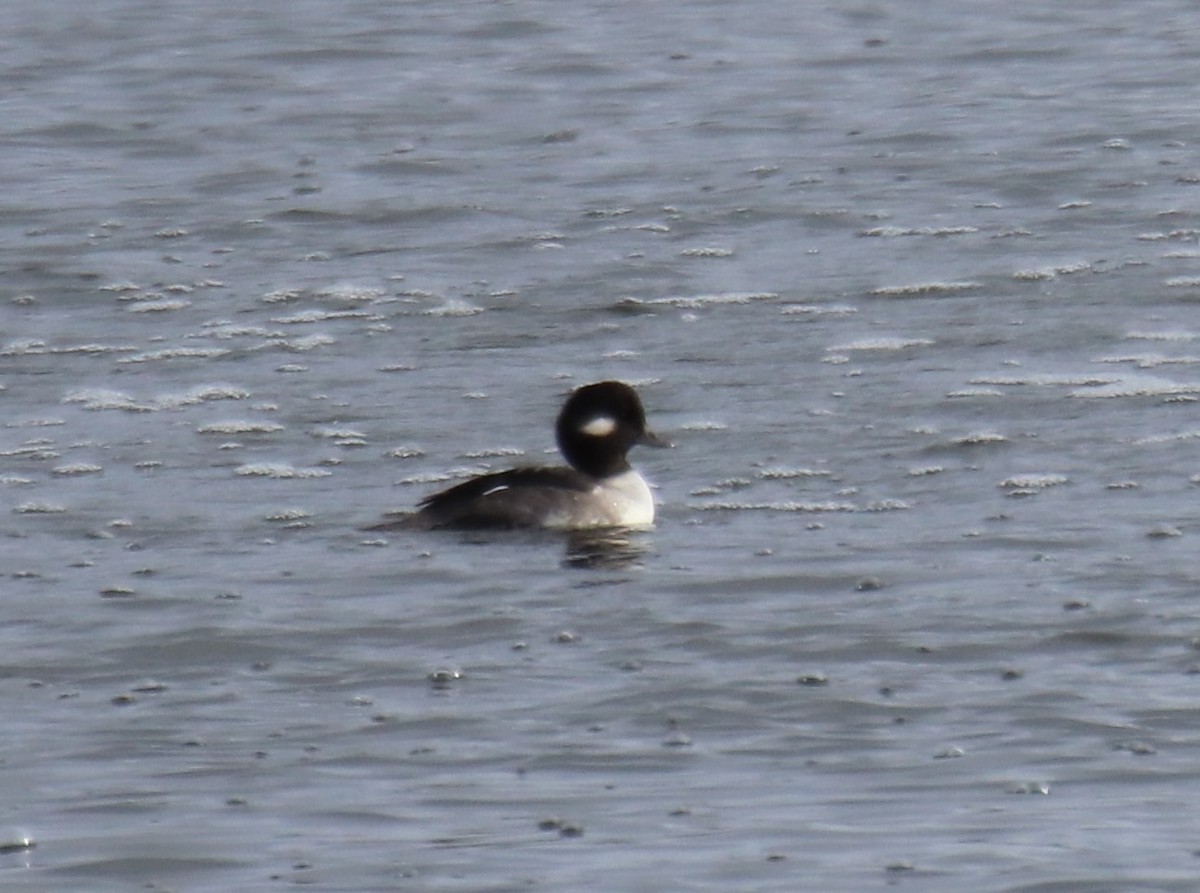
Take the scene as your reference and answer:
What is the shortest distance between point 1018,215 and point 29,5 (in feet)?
42.6

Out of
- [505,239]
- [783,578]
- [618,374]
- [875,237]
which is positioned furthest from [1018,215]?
[783,578]

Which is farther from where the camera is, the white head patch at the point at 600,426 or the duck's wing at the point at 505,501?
the white head patch at the point at 600,426

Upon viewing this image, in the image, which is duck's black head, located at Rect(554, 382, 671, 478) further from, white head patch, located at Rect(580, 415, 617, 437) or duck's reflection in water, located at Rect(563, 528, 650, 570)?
duck's reflection in water, located at Rect(563, 528, 650, 570)

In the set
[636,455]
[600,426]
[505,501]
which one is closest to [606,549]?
[505,501]

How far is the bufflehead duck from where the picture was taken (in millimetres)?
11828

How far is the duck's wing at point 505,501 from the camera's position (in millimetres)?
11766

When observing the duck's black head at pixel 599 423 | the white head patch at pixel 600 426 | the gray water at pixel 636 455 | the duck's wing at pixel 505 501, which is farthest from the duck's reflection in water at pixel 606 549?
the white head patch at pixel 600 426

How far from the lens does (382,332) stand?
1577 cm

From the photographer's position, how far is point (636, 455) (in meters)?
14.0

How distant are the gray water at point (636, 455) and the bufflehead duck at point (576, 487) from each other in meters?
0.16

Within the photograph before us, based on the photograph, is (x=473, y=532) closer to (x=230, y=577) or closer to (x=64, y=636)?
(x=230, y=577)

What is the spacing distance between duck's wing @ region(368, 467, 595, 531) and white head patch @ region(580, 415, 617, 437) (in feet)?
0.92

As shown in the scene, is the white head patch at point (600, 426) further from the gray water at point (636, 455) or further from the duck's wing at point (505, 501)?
the gray water at point (636, 455)

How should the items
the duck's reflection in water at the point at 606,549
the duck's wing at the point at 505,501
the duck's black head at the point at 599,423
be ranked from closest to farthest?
the duck's reflection in water at the point at 606,549 < the duck's wing at the point at 505,501 < the duck's black head at the point at 599,423
